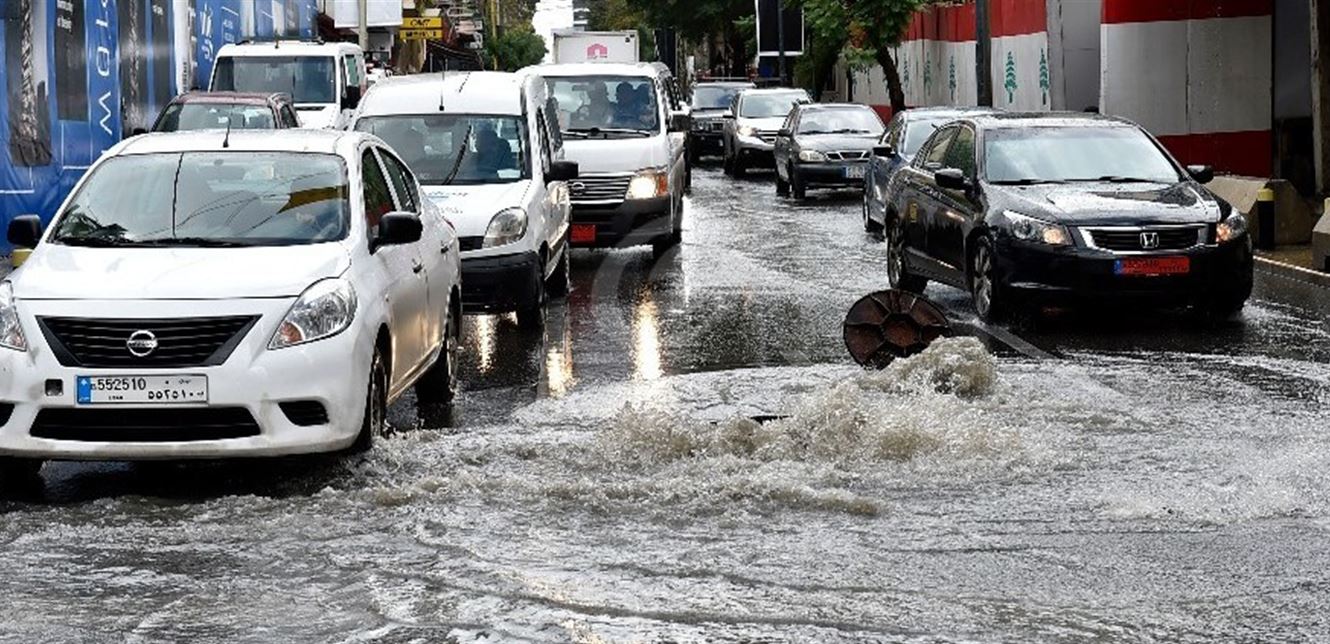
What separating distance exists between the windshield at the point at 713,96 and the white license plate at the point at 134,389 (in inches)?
1636

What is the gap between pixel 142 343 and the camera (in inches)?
366

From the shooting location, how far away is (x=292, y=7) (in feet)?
177

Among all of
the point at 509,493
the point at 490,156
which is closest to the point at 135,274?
the point at 509,493

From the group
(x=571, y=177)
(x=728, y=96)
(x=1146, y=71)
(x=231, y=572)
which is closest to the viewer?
(x=231, y=572)

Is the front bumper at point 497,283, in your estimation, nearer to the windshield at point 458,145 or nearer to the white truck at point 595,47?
the windshield at point 458,145

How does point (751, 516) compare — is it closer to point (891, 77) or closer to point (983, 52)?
point (983, 52)

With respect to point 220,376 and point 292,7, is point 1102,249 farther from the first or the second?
point 292,7

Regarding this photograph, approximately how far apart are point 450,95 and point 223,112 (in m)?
9.10

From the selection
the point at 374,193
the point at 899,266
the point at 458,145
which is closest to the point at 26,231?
the point at 374,193

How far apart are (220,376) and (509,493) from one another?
1.26 metres

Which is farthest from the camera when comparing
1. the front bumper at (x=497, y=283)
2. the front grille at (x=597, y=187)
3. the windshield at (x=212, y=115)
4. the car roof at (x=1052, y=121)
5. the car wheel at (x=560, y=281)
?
the windshield at (x=212, y=115)

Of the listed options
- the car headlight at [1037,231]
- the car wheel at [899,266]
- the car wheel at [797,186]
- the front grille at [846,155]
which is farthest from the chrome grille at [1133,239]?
the car wheel at [797,186]

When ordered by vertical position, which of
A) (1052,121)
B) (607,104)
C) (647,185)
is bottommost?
(647,185)

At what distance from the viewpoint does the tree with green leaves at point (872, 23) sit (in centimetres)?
5159
